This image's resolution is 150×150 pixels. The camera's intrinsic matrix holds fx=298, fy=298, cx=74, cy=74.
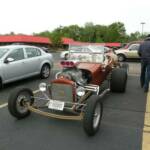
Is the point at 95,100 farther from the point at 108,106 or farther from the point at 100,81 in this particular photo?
the point at 100,81

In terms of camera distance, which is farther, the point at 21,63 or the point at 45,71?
the point at 45,71

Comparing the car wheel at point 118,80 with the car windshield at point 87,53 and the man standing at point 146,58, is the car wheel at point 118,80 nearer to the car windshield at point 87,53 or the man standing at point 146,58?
the car windshield at point 87,53

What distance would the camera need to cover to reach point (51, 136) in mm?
5586

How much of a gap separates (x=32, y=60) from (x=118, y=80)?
402cm

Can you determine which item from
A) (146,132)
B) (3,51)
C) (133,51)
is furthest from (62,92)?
(133,51)

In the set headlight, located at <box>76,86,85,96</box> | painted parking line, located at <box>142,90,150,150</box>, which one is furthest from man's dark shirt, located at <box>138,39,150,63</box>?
headlight, located at <box>76,86,85,96</box>

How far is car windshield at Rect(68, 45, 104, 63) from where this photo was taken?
893cm

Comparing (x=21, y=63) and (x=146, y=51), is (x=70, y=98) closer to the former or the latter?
(x=146, y=51)

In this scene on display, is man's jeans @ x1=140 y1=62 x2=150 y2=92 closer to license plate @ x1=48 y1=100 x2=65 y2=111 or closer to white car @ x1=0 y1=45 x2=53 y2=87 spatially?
license plate @ x1=48 y1=100 x2=65 y2=111

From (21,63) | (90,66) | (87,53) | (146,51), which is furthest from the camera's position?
(21,63)

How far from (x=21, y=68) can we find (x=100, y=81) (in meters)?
3.61

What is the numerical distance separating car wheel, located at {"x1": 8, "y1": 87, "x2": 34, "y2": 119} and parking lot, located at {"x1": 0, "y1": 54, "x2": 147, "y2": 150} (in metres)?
0.16

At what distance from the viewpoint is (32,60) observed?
11500 mm

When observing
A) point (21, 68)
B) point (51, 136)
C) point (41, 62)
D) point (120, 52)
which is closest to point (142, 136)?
point (51, 136)
